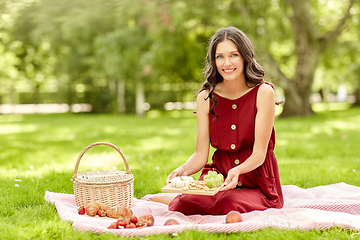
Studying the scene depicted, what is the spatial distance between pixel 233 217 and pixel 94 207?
1276mm

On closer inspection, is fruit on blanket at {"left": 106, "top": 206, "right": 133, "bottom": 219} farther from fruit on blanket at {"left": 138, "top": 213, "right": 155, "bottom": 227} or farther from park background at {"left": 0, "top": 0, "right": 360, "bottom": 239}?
park background at {"left": 0, "top": 0, "right": 360, "bottom": 239}

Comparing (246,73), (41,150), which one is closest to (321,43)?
(41,150)

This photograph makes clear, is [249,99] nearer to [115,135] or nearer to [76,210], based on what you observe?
[76,210]

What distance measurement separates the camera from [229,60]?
3.65m

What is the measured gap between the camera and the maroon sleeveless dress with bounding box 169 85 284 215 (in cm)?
367

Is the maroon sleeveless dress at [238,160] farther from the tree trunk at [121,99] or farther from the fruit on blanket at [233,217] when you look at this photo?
the tree trunk at [121,99]

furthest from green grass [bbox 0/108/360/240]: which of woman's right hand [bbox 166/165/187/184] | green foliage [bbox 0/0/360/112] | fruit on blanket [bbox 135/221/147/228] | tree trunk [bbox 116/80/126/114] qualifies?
tree trunk [bbox 116/80/126/114]

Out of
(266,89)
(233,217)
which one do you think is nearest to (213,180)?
(233,217)

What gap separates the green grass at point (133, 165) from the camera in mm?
3168

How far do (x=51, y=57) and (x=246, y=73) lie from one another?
77.9 feet

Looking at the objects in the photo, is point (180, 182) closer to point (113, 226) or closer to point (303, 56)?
point (113, 226)

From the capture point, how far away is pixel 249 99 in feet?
12.4

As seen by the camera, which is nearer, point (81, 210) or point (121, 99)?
point (81, 210)

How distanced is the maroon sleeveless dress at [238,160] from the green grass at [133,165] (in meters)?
0.59
